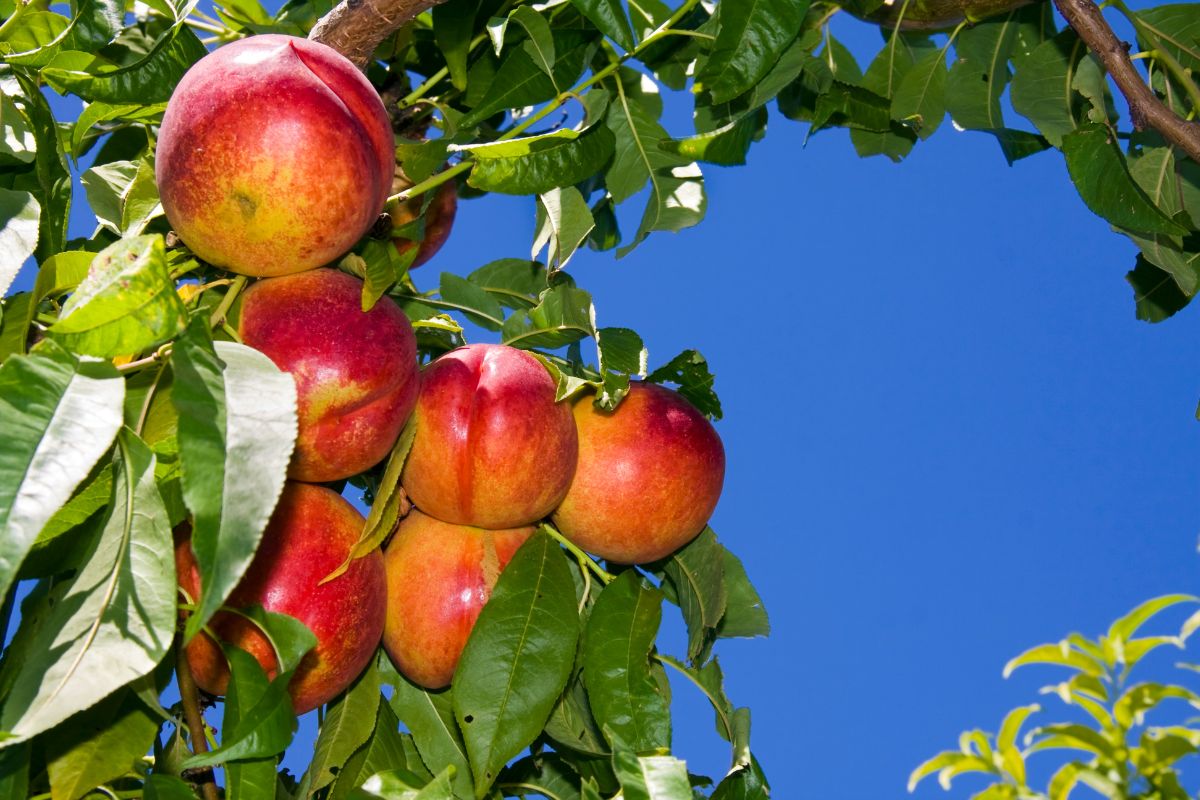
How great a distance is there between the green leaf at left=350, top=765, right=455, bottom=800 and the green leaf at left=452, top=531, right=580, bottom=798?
57mm

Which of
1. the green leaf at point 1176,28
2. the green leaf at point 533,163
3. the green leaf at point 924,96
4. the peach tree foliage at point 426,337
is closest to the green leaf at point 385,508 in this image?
the peach tree foliage at point 426,337

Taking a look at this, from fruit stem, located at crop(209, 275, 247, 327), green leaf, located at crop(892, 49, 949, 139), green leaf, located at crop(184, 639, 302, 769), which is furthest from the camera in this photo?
green leaf, located at crop(892, 49, 949, 139)

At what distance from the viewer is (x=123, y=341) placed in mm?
725

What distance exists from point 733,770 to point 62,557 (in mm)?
542

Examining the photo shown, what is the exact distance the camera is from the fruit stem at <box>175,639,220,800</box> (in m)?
0.94

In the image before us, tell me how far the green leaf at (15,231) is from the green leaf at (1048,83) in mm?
925

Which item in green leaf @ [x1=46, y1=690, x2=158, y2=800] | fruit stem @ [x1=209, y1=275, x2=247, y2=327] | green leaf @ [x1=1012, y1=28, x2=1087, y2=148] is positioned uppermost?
green leaf @ [x1=1012, y1=28, x2=1087, y2=148]

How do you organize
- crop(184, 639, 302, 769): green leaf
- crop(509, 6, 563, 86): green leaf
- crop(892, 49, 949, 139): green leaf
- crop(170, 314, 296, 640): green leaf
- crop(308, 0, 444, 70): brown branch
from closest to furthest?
crop(170, 314, 296, 640): green leaf < crop(184, 639, 302, 769): green leaf < crop(308, 0, 444, 70): brown branch < crop(509, 6, 563, 86): green leaf < crop(892, 49, 949, 139): green leaf

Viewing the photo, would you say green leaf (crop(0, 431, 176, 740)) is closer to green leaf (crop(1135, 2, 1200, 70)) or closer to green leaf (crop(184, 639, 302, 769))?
green leaf (crop(184, 639, 302, 769))

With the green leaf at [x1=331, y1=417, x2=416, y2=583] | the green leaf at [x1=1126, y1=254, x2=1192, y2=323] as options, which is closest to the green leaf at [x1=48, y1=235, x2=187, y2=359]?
the green leaf at [x1=331, y1=417, x2=416, y2=583]

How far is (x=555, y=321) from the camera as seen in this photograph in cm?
110

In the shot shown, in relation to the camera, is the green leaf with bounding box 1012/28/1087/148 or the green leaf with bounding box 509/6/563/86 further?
the green leaf with bounding box 1012/28/1087/148

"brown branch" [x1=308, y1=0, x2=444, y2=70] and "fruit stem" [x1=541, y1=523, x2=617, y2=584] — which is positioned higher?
"brown branch" [x1=308, y1=0, x2=444, y2=70]

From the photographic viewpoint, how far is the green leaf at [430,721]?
3.51 ft
